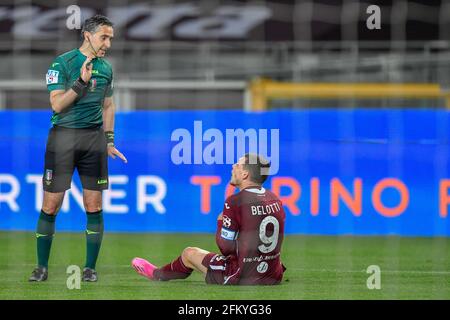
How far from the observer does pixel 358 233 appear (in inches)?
393

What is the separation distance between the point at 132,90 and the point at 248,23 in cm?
187

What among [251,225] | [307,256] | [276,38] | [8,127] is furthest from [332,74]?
[251,225]

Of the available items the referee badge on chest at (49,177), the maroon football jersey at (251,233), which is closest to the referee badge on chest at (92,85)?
the referee badge on chest at (49,177)

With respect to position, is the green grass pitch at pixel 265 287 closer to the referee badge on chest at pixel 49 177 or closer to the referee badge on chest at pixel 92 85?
the referee badge on chest at pixel 49 177

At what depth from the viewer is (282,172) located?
1007 cm

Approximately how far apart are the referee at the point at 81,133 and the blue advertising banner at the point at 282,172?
128 inches

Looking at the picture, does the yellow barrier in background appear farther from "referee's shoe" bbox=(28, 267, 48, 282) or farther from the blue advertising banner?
"referee's shoe" bbox=(28, 267, 48, 282)

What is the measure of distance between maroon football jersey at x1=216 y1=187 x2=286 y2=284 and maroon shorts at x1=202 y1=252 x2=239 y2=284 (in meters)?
0.01

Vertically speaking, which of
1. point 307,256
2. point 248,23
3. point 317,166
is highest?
point 248,23

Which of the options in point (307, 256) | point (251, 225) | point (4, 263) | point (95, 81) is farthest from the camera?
point (307, 256)

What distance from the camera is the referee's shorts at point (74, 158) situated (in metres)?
6.49

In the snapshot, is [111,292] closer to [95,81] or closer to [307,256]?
[95,81]

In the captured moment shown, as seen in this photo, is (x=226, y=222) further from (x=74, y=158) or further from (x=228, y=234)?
(x=74, y=158)

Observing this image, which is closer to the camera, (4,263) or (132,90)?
(4,263)
